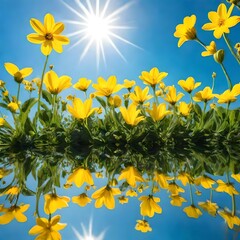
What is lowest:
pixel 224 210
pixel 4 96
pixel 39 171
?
pixel 224 210

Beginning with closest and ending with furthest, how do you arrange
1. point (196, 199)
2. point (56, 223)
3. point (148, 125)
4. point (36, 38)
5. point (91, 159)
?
1. point (56, 223)
2. point (196, 199)
3. point (91, 159)
4. point (36, 38)
5. point (148, 125)

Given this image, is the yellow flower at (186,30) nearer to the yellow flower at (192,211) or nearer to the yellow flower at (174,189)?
the yellow flower at (174,189)

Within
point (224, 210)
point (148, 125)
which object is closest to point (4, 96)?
point (148, 125)

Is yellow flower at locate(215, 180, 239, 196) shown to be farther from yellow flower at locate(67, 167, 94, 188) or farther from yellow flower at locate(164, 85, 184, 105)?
yellow flower at locate(164, 85, 184, 105)

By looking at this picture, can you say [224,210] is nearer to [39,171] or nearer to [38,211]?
[38,211]

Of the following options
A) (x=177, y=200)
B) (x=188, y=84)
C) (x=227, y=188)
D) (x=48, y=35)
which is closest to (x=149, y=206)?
(x=177, y=200)

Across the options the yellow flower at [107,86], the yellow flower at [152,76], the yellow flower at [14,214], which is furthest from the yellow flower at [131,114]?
the yellow flower at [14,214]

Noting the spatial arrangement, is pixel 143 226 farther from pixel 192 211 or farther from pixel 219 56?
pixel 219 56

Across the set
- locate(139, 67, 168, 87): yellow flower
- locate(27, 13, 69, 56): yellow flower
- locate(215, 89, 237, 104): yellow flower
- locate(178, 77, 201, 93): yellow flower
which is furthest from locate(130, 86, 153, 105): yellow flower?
locate(27, 13, 69, 56): yellow flower
